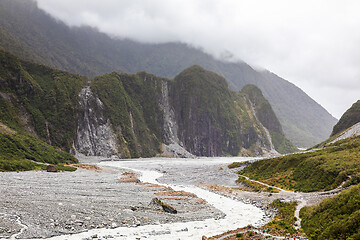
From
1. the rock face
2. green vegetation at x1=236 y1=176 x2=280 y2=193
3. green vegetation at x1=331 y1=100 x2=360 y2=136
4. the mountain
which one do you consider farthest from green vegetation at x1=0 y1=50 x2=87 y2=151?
green vegetation at x1=331 y1=100 x2=360 y2=136

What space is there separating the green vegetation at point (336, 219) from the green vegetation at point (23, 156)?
57.0 meters

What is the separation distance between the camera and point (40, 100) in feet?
451

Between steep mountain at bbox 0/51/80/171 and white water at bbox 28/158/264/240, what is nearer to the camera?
white water at bbox 28/158/264/240

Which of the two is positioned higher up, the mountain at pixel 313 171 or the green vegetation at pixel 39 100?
the green vegetation at pixel 39 100

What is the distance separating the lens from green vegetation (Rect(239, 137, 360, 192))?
4137 cm

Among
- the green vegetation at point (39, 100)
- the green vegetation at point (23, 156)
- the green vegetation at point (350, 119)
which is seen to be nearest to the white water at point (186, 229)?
the green vegetation at point (23, 156)

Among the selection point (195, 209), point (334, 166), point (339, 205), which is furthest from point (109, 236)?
point (334, 166)

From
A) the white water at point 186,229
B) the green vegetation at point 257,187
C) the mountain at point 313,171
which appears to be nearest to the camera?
the white water at point 186,229

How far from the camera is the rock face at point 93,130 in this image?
501ft

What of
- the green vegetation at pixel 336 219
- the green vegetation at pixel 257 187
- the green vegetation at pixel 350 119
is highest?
the green vegetation at pixel 350 119

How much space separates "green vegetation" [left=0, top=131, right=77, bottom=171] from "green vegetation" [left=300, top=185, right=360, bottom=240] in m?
57.0

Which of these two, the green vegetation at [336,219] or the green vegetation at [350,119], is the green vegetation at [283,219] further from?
the green vegetation at [350,119]

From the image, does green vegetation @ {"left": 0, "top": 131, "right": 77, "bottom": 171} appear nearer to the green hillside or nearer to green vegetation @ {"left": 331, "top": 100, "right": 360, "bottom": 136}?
the green hillside

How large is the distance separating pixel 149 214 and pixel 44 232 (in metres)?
11.4
